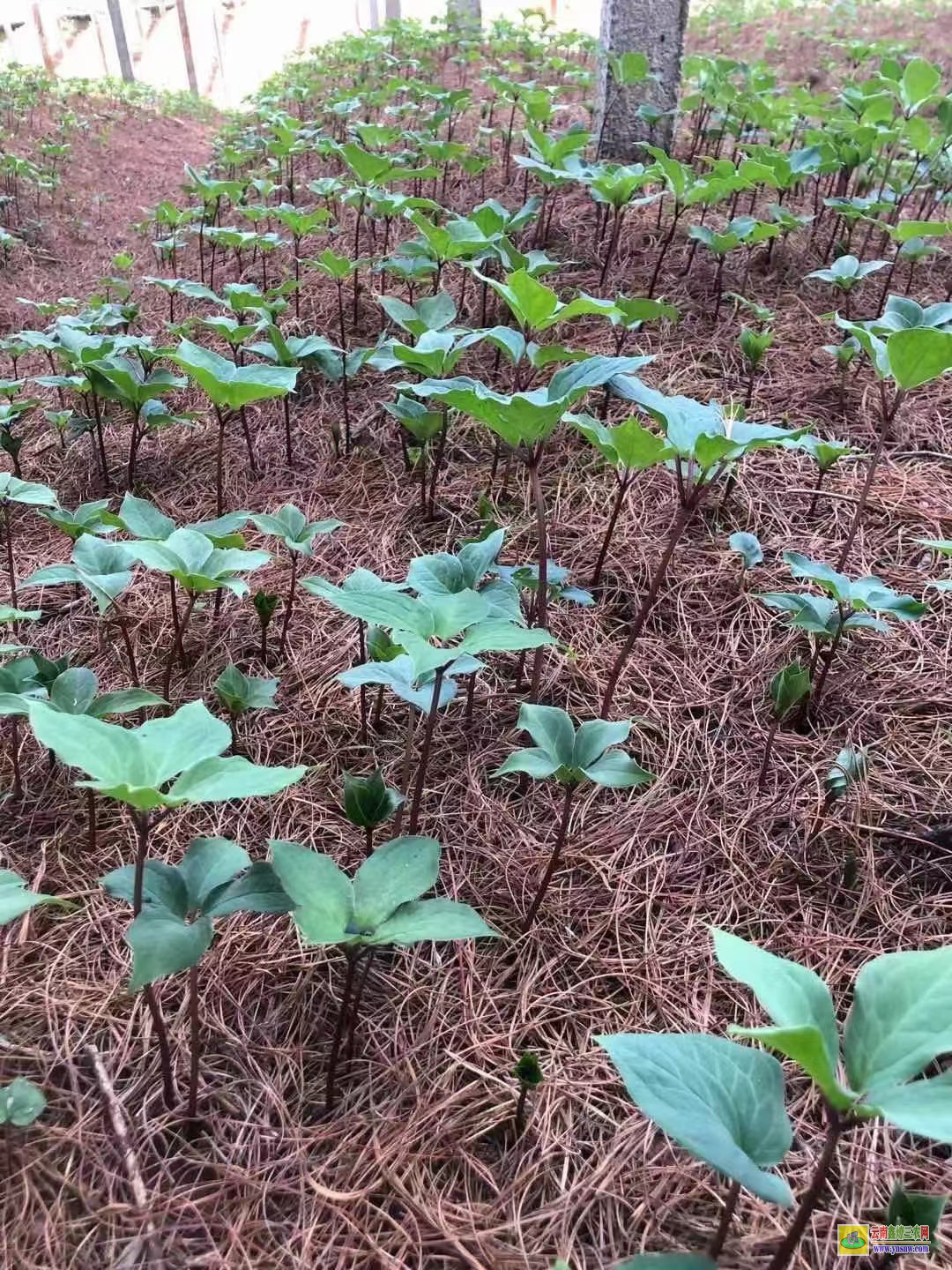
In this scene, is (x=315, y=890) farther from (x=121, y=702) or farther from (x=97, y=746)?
(x=121, y=702)

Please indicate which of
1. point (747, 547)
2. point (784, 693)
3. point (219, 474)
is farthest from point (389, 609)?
point (219, 474)

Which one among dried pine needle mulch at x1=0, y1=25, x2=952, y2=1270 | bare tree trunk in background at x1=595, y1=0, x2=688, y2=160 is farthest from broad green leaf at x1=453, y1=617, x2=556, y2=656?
bare tree trunk in background at x1=595, y1=0, x2=688, y2=160

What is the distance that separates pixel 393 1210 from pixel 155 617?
151cm

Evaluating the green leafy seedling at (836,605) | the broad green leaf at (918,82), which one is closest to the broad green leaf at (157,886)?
the green leafy seedling at (836,605)

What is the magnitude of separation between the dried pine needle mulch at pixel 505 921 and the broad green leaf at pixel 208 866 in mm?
309

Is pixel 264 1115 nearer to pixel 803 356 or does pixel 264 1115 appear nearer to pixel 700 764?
pixel 700 764

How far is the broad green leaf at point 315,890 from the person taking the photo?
96 cm

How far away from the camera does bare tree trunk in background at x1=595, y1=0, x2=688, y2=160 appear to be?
3916 mm

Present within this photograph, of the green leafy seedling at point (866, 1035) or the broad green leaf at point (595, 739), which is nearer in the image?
the green leafy seedling at point (866, 1035)

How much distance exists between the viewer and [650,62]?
3.99 meters

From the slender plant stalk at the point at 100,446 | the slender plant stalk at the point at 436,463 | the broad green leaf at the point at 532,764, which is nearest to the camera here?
the broad green leaf at the point at 532,764

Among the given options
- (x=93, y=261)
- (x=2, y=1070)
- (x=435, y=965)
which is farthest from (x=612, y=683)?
(x=93, y=261)

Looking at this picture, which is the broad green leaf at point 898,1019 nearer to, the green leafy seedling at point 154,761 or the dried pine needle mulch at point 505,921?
the dried pine needle mulch at point 505,921

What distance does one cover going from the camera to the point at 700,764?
5.55 ft
